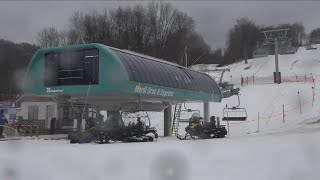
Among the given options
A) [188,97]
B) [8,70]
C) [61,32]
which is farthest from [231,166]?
[61,32]

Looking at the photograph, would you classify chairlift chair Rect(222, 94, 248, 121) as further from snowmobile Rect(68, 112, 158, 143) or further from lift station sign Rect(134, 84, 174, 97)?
snowmobile Rect(68, 112, 158, 143)

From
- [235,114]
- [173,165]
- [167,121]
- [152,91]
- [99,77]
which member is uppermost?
[99,77]

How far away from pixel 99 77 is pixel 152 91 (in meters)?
3.21

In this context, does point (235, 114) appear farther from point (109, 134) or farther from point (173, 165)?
point (173, 165)

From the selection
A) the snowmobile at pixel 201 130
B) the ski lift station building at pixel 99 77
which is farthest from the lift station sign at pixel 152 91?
the snowmobile at pixel 201 130

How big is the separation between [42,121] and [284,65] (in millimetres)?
56743

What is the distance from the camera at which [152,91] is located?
23.3 m

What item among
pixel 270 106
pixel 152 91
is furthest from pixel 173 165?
pixel 270 106

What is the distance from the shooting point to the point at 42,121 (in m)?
34.3

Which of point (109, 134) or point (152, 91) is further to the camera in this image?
point (152, 91)

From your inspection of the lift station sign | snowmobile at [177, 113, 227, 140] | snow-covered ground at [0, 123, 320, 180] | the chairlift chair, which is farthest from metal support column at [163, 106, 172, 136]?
snow-covered ground at [0, 123, 320, 180]

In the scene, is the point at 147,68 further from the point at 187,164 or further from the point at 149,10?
the point at 149,10

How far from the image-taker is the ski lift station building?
2097 centimetres

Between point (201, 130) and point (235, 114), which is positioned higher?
point (235, 114)
